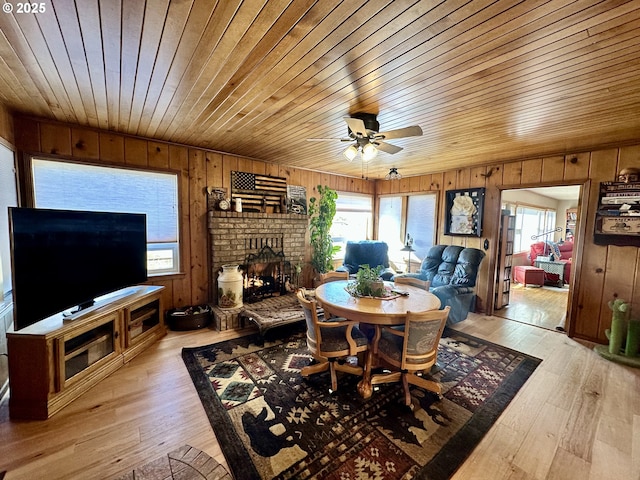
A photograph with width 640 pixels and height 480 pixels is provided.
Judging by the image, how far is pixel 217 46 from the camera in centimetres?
156

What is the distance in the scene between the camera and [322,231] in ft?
16.4

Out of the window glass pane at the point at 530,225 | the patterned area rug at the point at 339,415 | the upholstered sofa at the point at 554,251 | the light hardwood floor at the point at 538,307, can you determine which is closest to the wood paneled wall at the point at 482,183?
the light hardwood floor at the point at 538,307

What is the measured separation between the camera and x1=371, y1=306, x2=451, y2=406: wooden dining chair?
1.99 m

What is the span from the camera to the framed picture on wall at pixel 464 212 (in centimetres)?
439

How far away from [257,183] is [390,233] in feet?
10.5

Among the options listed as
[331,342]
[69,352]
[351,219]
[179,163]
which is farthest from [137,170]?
[351,219]

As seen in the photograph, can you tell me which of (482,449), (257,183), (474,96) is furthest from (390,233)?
(482,449)

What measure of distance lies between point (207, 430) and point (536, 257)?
858 centimetres

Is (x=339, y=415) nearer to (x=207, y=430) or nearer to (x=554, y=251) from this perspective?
(x=207, y=430)

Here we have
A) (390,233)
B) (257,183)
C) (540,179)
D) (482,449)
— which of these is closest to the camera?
(482,449)

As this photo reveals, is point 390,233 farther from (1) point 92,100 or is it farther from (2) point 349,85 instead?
(1) point 92,100

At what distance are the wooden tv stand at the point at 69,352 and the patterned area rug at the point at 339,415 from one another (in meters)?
0.64

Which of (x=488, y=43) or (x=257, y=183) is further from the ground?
(x=488, y=43)

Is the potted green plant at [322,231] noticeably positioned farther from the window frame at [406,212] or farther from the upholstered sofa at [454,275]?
the window frame at [406,212]
